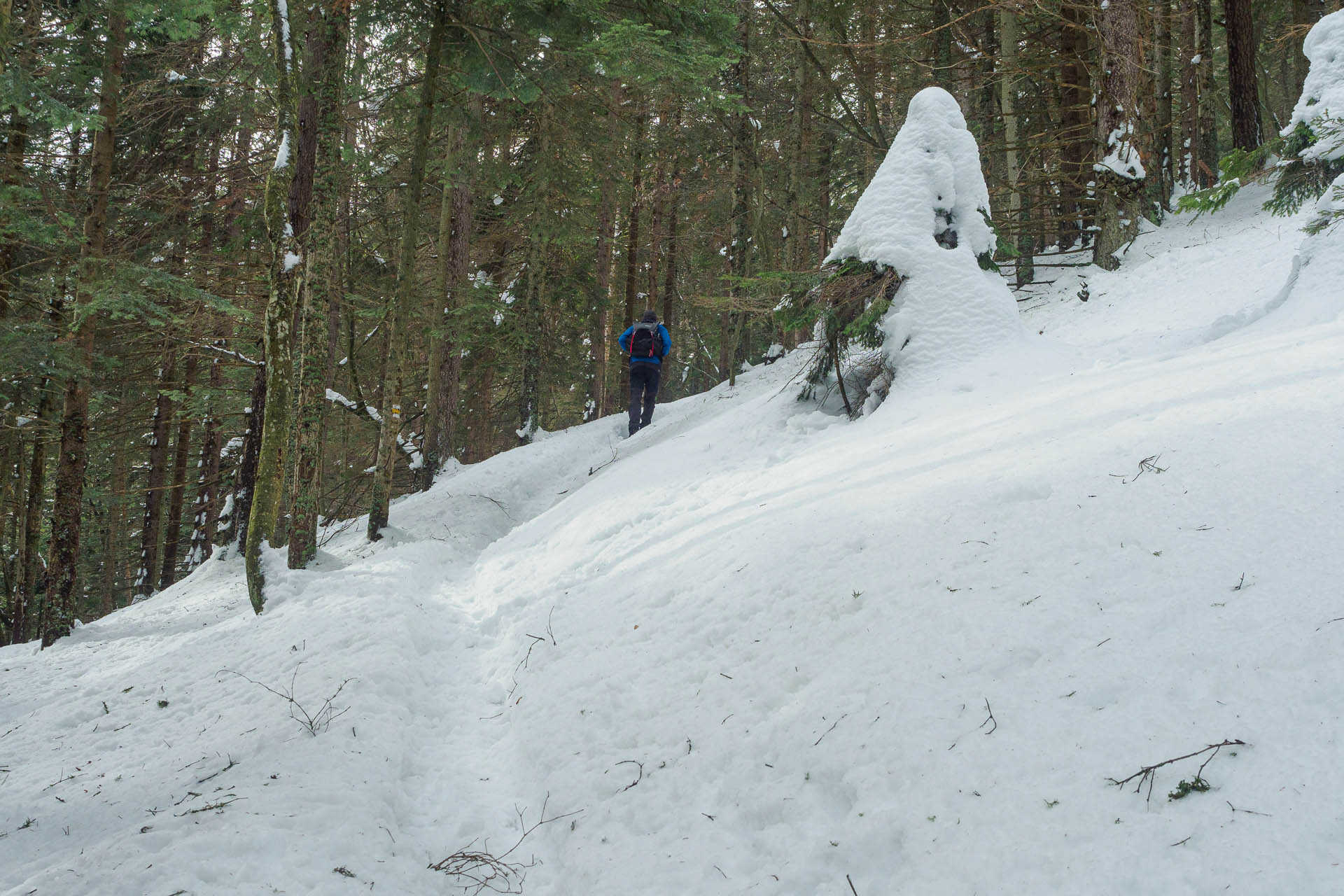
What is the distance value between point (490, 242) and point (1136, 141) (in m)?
11.8

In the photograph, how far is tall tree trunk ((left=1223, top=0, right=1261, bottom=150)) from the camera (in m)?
10.9

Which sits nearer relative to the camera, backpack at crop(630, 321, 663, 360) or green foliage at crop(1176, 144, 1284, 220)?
green foliage at crop(1176, 144, 1284, 220)

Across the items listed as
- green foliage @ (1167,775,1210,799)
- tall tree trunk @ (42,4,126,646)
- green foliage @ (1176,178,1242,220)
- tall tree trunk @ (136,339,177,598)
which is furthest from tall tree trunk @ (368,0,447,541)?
green foliage @ (1167,775,1210,799)

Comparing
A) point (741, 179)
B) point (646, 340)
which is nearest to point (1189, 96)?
point (741, 179)

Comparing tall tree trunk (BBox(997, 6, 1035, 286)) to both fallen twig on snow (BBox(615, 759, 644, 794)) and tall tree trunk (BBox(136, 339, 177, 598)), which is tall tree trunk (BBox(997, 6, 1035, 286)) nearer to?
fallen twig on snow (BBox(615, 759, 644, 794))

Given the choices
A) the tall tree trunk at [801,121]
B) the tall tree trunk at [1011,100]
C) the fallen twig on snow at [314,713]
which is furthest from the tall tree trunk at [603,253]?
the fallen twig on snow at [314,713]

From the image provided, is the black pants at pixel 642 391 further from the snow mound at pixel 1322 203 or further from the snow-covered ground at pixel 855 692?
the snow mound at pixel 1322 203

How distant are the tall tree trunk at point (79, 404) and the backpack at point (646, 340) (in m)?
Result: 7.25

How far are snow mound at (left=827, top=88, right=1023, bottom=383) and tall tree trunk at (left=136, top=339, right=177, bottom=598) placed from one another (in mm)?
11141

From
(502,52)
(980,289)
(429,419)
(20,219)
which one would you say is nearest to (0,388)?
(20,219)

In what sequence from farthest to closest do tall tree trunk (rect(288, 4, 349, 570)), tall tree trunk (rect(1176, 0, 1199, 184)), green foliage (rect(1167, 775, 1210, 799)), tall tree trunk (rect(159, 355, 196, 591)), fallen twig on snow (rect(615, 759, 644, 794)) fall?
1. tall tree trunk (rect(159, 355, 196, 591))
2. tall tree trunk (rect(1176, 0, 1199, 184))
3. tall tree trunk (rect(288, 4, 349, 570))
4. fallen twig on snow (rect(615, 759, 644, 794))
5. green foliage (rect(1167, 775, 1210, 799))

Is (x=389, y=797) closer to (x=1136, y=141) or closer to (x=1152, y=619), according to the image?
(x=1152, y=619)

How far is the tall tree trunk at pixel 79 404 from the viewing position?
8180 mm

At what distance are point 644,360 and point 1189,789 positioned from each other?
1096cm
